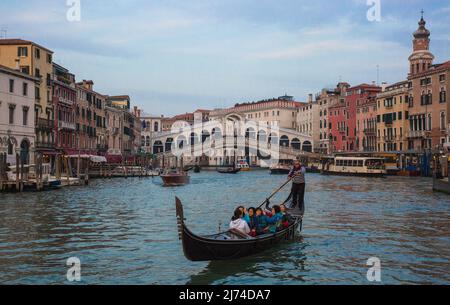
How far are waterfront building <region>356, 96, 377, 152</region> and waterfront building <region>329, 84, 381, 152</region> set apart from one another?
2.16 ft

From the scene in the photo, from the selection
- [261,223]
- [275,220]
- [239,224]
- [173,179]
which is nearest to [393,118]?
[173,179]

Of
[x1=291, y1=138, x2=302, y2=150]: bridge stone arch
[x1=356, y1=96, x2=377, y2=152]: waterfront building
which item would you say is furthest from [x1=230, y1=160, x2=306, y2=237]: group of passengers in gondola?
[x1=291, y1=138, x2=302, y2=150]: bridge stone arch

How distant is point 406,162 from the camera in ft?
143

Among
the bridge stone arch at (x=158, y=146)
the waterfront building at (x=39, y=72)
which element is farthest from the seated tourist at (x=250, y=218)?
the bridge stone arch at (x=158, y=146)

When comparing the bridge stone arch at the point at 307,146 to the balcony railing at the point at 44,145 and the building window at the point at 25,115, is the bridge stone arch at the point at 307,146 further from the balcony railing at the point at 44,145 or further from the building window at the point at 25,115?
the building window at the point at 25,115

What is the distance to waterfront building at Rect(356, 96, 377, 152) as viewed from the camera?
5020cm

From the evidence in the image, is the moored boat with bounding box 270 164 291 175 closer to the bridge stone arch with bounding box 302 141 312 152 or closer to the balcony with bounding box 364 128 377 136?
the balcony with bounding box 364 128 377 136

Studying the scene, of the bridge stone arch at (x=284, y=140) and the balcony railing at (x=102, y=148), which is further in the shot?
the bridge stone arch at (x=284, y=140)

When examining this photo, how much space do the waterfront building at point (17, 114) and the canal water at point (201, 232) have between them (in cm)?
910

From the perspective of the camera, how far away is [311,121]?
69250 mm

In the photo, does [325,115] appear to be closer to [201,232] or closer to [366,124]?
[366,124]

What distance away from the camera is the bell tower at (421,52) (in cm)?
4488
